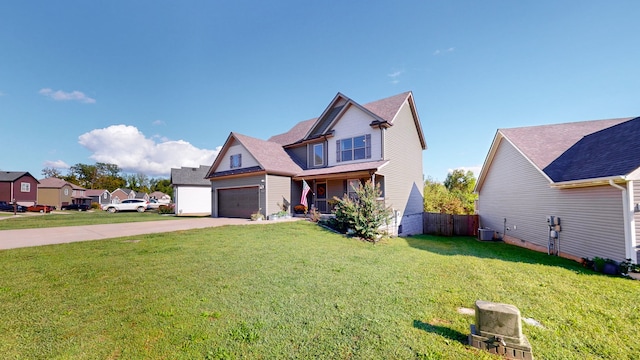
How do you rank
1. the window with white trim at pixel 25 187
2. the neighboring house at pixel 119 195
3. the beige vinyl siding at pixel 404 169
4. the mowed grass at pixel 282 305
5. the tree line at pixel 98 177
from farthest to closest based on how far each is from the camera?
the tree line at pixel 98 177
the neighboring house at pixel 119 195
the window with white trim at pixel 25 187
the beige vinyl siding at pixel 404 169
the mowed grass at pixel 282 305

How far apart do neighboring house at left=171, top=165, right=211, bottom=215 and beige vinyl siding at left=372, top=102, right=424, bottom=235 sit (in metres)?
20.1

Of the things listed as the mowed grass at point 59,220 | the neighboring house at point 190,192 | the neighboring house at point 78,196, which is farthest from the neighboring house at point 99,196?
the neighboring house at point 190,192

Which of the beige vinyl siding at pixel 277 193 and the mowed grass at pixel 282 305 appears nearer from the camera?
the mowed grass at pixel 282 305

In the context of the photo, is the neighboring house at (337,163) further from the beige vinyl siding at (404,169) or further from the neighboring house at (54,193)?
the neighboring house at (54,193)

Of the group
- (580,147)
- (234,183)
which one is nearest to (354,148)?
(234,183)

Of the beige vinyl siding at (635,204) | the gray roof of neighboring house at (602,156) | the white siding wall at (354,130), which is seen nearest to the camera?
the beige vinyl siding at (635,204)

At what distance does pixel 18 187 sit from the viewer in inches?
1478

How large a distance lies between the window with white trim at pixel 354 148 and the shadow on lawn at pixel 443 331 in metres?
12.9

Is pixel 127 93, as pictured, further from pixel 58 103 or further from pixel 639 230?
pixel 639 230

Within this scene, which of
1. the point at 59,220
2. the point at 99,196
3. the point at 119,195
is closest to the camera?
the point at 59,220

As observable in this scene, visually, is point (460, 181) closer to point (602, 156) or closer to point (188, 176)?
point (602, 156)

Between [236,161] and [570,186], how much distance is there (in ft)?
62.9

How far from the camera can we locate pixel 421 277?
5.98 meters

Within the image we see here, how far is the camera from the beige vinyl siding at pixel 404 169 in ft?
50.6
